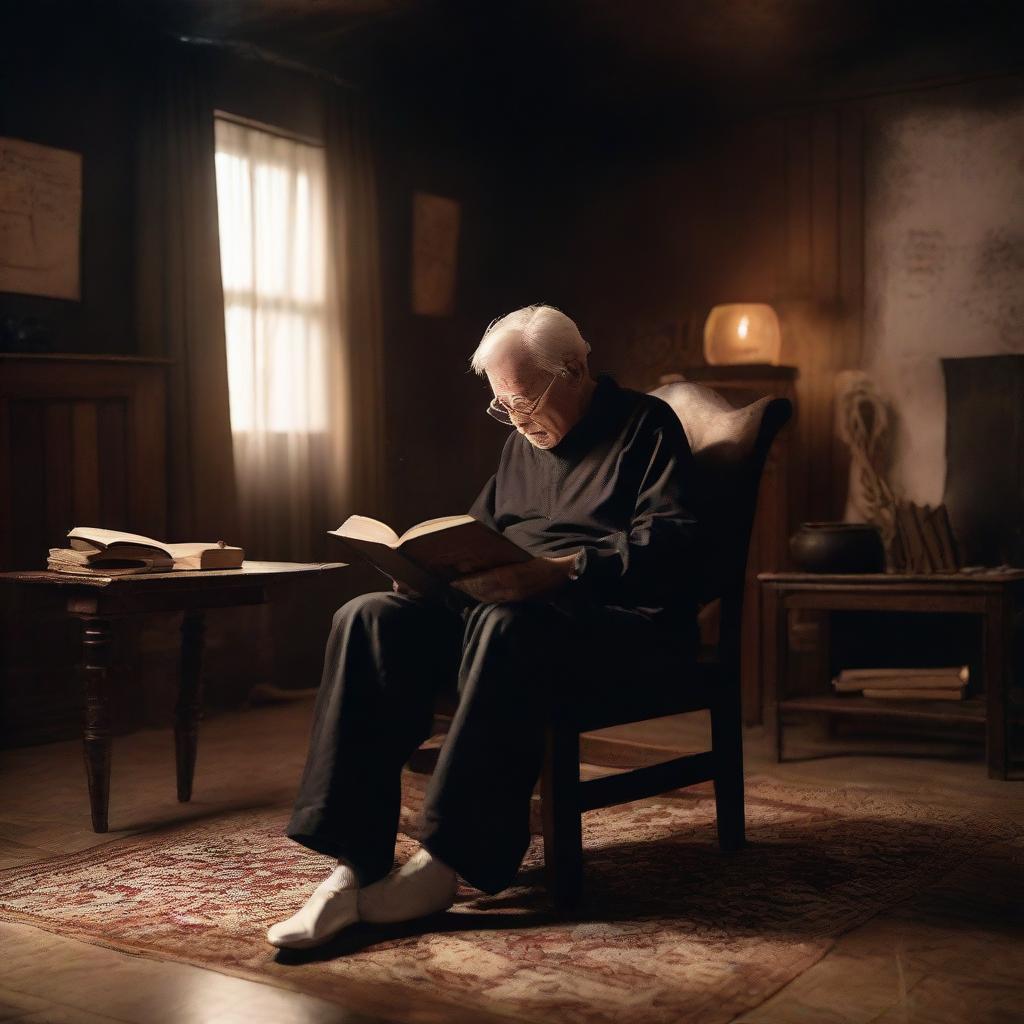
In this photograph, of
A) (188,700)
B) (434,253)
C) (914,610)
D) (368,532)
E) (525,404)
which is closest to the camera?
(368,532)

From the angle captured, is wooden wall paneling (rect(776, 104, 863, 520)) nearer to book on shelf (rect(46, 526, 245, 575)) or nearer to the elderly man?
the elderly man

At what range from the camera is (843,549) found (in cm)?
416

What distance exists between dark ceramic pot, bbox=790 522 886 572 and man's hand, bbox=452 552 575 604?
78.0 inches

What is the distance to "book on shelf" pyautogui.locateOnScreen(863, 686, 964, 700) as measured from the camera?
415cm

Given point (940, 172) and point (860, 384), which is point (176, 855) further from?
point (940, 172)

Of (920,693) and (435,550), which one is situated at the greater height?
(435,550)

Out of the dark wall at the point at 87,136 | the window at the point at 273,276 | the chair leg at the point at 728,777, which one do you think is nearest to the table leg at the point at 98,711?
the chair leg at the point at 728,777

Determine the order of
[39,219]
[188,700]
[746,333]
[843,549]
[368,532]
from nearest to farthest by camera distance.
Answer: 1. [368,532]
2. [188,700]
3. [843,549]
4. [39,219]
5. [746,333]

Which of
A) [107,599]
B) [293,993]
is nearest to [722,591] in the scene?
[293,993]

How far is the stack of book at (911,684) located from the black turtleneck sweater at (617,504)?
1711 mm

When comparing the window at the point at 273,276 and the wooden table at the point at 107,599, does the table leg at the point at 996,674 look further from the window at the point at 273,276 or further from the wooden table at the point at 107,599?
the window at the point at 273,276

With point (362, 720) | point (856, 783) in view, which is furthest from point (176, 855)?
point (856, 783)

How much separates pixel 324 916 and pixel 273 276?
3729 mm

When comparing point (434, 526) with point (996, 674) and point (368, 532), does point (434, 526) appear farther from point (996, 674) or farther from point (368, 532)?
point (996, 674)
